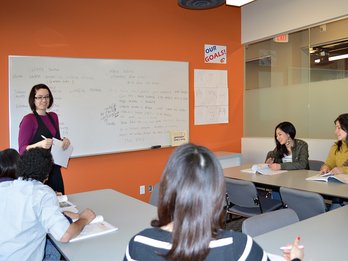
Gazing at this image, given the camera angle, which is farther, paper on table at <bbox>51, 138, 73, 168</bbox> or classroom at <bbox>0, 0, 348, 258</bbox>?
classroom at <bbox>0, 0, 348, 258</bbox>

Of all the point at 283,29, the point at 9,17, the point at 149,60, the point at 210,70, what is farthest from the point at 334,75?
the point at 9,17

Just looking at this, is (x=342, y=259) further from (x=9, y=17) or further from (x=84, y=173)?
(x=9, y=17)

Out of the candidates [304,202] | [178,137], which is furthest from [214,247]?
[178,137]

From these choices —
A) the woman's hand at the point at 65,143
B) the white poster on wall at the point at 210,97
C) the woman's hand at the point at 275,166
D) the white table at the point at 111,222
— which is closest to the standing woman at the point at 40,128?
the woman's hand at the point at 65,143

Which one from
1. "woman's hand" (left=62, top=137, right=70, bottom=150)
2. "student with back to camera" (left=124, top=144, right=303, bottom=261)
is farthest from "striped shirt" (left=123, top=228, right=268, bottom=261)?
"woman's hand" (left=62, top=137, right=70, bottom=150)

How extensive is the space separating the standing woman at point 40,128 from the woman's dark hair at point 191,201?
2177mm

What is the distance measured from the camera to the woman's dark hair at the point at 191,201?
992mm

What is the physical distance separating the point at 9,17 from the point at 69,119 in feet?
4.35

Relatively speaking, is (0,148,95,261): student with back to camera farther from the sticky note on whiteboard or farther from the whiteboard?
the sticky note on whiteboard

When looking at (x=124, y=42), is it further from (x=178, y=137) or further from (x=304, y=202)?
(x=304, y=202)

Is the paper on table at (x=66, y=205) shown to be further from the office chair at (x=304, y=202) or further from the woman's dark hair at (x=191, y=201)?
the office chair at (x=304, y=202)

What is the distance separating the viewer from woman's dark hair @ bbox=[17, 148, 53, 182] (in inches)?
67.3

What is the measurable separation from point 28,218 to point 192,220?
971 mm

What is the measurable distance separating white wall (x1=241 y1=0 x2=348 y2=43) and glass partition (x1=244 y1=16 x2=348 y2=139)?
0.15 m
